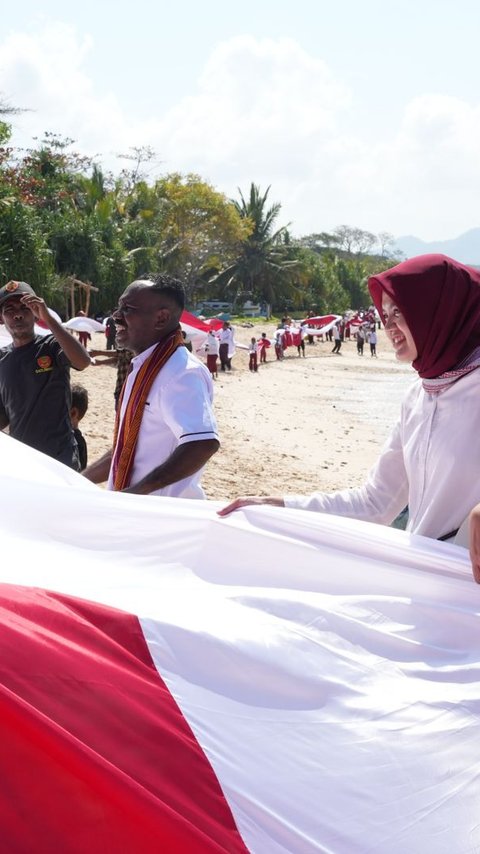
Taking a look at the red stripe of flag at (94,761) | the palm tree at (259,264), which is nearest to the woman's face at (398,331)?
the red stripe of flag at (94,761)

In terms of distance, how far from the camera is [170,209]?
5231cm

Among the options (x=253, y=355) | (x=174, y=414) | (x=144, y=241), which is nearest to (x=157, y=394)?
(x=174, y=414)

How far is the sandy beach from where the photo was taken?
1192 cm

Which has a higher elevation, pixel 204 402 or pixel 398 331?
pixel 398 331

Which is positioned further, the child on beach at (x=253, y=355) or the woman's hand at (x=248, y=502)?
the child on beach at (x=253, y=355)

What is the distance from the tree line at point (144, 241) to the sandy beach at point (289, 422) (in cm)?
372

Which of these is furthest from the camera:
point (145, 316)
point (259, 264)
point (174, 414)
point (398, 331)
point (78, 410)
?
point (259, 264)

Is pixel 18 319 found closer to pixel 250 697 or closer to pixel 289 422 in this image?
pixel 250 697

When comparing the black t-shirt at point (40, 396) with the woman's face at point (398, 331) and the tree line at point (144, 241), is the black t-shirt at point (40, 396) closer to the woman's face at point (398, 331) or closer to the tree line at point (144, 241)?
the woman's face at point (398, 331)

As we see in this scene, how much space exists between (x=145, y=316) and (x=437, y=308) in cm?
142

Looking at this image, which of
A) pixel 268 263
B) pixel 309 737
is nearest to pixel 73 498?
pixel 309 737

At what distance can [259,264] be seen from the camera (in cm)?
6009

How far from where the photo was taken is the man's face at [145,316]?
3.49 m

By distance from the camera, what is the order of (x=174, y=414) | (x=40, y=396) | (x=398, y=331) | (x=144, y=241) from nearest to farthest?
(x=398, y=331), (x=174, y=414), (x=40, y=396), (x=144, y=241)
